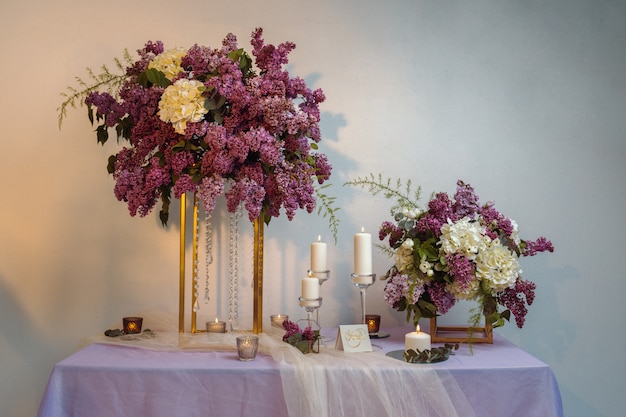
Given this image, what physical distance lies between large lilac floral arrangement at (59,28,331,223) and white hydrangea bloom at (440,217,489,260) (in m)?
0.44

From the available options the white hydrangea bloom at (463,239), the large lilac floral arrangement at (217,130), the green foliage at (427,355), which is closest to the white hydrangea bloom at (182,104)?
the large lilac floral arrangement at (217,130)

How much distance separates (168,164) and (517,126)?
55.7 inches

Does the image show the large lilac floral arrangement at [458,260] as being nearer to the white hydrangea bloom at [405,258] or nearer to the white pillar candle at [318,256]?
the white hydrangea bloom at [405,258]

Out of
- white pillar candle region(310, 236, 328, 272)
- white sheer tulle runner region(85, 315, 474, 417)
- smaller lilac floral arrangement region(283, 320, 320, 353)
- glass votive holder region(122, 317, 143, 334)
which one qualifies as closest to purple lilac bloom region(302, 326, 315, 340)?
smaller lilac floral arrangement region(283, 320, 320, 353)

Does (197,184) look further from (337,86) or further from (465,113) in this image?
(465,113)

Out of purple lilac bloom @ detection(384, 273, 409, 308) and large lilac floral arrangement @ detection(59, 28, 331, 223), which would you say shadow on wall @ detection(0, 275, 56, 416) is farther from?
purple lilac bloom @ detection(384, 273, 409, 308)

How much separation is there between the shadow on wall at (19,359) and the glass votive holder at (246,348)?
38.8 inches

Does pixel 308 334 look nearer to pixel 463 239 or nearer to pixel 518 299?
pixel 463 239

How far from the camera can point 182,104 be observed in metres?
1.84

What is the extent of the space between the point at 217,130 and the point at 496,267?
0.93 m

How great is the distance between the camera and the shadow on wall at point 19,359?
2371 millimetres

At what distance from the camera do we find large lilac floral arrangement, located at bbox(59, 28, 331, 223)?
184 cm

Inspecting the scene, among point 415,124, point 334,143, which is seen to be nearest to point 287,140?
point 334,143

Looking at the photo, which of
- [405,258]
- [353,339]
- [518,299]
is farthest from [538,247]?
[353,339]
